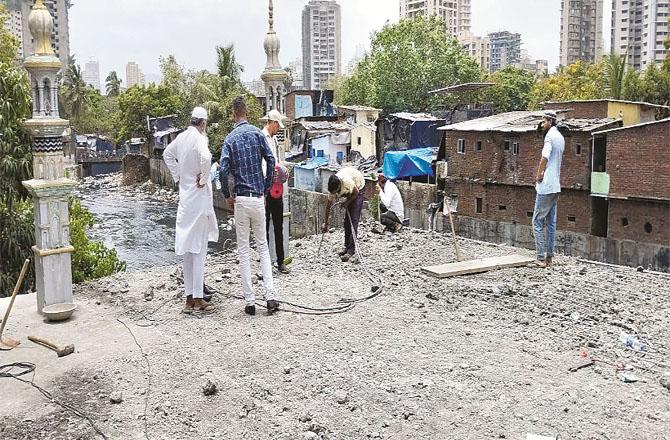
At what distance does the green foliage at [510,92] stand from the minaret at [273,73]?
4219cm

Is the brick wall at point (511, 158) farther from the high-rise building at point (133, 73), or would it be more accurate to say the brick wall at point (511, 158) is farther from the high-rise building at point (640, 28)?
the high-rise building at point (133, 73)

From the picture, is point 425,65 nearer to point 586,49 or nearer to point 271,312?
point 271,312

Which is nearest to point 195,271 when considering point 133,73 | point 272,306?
point 272,306

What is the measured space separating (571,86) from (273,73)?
46.9 meters

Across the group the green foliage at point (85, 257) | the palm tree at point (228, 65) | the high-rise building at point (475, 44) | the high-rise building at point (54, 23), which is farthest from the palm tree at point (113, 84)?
the green foliage at point (85, 257)

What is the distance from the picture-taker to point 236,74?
49.8 meters

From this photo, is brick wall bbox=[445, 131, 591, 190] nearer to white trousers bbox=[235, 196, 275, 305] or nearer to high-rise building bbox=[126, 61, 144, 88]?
white trousers bbox=[235, 196, 275, 305]

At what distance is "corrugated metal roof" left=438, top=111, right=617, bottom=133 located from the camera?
24531 millimetres

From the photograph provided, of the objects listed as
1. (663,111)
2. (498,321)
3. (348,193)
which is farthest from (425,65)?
(498,321)

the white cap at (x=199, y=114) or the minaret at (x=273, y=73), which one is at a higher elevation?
the minaret at (x=273, y=73)

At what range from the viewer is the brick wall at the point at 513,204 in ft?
83.7

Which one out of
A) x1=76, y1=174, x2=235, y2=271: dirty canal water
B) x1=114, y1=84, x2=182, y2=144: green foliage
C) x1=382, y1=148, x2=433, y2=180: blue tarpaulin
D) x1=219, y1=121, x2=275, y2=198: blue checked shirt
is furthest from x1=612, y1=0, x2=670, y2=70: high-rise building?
x1=219, y1=121, x2=275, y2=198: blue checked shirt

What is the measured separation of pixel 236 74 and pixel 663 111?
29949 mm

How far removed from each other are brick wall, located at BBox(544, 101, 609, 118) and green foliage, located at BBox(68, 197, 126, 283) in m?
20.9
